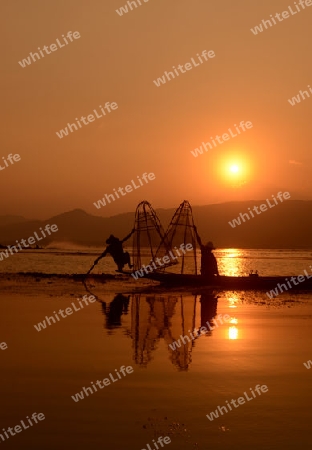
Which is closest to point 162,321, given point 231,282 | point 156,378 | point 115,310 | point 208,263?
point 115,310

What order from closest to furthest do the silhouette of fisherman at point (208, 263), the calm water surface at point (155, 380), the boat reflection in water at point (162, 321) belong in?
the calm water surface at point (155, 380) < the boat reflection in water at point (162, 321) < the silhouette of fisherman at point (208, 263)

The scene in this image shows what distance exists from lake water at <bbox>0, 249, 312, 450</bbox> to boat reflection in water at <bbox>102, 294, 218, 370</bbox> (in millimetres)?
62

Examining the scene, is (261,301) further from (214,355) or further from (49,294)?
(214,355)

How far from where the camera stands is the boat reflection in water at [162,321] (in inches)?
634

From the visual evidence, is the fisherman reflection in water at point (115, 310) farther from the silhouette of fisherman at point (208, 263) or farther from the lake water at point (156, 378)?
the silhouette of fisherman at point (208, 263)

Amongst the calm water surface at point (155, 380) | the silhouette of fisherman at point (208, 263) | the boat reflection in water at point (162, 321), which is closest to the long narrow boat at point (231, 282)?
the silhouette of fisherman at point (208, 263)

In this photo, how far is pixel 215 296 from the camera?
112 feet

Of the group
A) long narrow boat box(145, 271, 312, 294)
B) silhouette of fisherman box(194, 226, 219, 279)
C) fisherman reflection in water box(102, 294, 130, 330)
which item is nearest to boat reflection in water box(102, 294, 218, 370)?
fisherman reflection in water box(102, 294, 130, 330)

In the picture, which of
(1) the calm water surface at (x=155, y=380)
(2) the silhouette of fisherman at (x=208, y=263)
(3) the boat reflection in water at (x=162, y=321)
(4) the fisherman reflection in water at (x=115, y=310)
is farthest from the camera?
(2) the silhouette of fisherman at (x=208, y=263)

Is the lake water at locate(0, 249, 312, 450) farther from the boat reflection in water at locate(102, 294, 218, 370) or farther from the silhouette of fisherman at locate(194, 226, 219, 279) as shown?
the silhouette of fisherman at locate(194, 226, 219, 279)

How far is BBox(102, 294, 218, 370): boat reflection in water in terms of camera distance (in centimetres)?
1609

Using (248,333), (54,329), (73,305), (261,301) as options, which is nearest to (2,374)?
(54,329)

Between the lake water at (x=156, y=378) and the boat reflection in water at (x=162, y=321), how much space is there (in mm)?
62

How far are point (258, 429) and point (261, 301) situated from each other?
21800 mm
